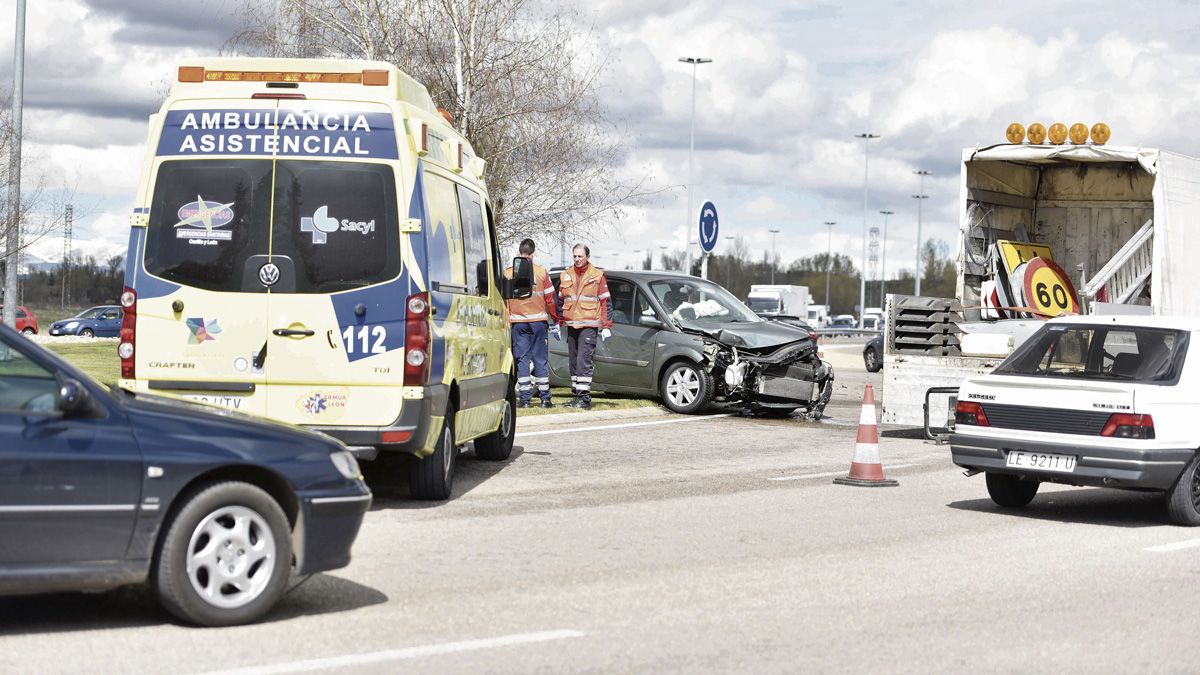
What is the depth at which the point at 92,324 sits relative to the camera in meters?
60.1

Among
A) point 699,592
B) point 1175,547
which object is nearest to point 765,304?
point 1175,547

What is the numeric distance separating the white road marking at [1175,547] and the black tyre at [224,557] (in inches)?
219

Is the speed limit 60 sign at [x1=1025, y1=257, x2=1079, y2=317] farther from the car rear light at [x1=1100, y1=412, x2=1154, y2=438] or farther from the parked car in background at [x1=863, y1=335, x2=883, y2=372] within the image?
the parked car in background at [x1=863, y1=335, x2=883, y2=372]

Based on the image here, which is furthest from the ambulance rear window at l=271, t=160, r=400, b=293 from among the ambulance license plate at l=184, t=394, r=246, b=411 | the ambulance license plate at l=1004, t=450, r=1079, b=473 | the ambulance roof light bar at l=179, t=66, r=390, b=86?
the ambulance license plate at l=1004, t=450, r=1079, b=473

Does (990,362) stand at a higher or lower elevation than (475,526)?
higher

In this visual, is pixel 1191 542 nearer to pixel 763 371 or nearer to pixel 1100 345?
pixel 1100 345

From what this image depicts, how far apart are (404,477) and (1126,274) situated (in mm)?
10367

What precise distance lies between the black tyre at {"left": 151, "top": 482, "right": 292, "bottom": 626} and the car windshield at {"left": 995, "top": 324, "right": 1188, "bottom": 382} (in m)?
6.47

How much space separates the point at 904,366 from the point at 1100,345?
202 inches

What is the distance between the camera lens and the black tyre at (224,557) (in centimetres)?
652

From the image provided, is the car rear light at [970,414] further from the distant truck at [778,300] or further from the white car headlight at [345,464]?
the distant truck at [778,300]

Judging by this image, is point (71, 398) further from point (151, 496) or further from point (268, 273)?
point (268, 273)

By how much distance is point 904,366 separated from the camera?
1644 cm

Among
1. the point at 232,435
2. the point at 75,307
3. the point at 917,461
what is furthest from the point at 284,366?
the point at 75,307
